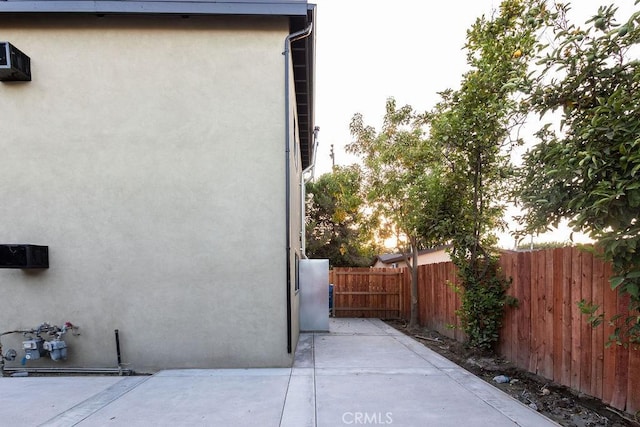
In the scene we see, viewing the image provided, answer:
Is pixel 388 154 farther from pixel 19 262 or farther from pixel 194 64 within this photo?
pixel 19 262

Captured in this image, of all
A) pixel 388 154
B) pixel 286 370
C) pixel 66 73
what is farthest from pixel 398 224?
pixel 66 73

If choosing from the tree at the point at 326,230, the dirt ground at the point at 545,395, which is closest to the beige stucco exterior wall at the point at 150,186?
the dirt ground at the point at 545,395

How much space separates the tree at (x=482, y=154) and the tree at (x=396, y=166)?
8.11 feet

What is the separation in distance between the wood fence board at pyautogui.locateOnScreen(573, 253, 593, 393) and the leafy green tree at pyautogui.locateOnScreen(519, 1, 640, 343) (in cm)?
57

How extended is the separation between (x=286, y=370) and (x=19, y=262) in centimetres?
404

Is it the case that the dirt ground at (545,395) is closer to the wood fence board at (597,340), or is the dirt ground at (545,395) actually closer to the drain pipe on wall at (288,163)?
the wood fence board at (597,340)

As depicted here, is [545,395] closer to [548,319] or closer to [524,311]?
[548,319]

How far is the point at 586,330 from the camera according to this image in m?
4.24

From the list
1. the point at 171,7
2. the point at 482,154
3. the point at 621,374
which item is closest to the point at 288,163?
the point at 171,7

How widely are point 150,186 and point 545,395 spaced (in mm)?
5871

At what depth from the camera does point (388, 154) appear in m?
10.3

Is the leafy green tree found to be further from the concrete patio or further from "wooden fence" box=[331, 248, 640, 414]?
the concrete patio

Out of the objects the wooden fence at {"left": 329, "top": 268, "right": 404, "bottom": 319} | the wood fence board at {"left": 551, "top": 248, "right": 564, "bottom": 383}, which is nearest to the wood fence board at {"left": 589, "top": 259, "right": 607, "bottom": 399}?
the wood fence board at {"left": 551, "top": 248, "right": 564, "bottom": 383}

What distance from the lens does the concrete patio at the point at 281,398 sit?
377 centimetres
